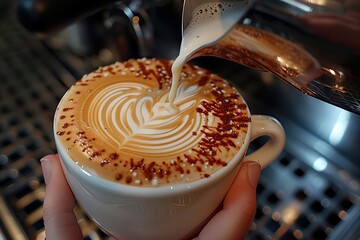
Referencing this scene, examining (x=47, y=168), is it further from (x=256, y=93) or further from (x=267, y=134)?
(x=256, y=93)

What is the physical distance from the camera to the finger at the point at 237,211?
41 centimetres

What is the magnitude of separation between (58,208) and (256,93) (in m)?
0.39

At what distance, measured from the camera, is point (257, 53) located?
450mm

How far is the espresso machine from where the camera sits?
41 cm

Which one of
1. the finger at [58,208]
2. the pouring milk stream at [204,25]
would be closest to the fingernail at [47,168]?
the finger at [58,208]

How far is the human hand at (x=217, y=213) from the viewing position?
16.2 inches

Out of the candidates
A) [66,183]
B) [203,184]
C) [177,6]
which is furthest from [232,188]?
[177,6]

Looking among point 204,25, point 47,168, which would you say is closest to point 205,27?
point 204,25

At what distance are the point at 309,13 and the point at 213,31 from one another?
0.10 meters

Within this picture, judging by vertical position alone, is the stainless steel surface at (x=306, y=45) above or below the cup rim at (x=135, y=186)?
above

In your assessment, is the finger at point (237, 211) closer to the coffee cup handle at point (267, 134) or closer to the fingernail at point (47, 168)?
the coffee cup handle at point (267, 134)

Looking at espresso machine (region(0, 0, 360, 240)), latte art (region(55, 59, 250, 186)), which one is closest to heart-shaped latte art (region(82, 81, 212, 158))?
latte art (region(55, 59, 250, 186))

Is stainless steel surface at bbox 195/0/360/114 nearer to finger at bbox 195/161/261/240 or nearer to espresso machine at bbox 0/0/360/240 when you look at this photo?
espresso machine at bbox 0/0/360/240

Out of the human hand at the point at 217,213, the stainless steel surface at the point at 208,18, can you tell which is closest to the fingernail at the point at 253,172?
the human hand at the point at 217,213
